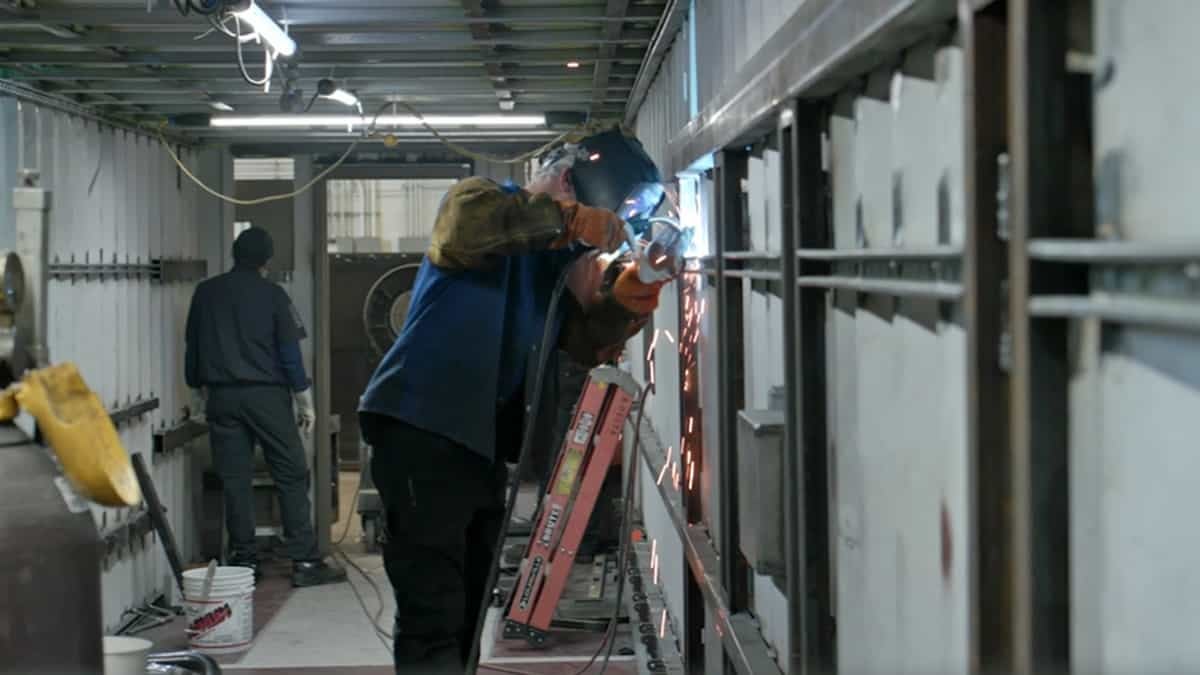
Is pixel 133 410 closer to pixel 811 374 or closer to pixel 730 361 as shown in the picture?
pixel 730 361

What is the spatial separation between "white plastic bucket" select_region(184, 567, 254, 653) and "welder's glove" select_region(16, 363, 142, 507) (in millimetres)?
5310

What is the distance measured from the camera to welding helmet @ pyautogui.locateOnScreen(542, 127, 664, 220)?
4207mm

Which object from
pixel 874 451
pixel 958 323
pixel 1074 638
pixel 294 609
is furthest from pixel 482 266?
pixel 294 609

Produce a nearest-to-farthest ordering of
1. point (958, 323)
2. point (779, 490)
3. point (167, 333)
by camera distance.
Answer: point (958, 323), point (779, 490), point (167, 333)

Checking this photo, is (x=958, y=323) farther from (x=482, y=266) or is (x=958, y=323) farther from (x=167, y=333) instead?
(x=167, y=333)

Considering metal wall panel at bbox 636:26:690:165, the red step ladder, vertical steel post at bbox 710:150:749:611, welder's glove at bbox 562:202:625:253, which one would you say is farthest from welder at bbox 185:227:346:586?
vertical steel post at bbox 710:150:749:611

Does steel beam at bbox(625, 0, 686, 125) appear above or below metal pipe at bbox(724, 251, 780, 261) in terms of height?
above

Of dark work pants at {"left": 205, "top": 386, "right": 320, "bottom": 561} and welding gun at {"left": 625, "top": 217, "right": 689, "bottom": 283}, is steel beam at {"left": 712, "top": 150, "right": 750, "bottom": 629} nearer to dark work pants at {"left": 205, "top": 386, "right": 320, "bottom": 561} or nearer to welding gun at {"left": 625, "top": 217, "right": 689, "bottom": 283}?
welding gun at {"left": 625, "top": 217, "right": 689, "bottom": 283}

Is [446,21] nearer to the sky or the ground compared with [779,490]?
nearer to the sky

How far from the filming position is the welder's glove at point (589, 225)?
152 inches

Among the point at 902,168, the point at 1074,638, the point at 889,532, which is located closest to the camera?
the point at 1074,638

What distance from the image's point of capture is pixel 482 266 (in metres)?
4.01

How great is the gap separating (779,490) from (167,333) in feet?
23.5

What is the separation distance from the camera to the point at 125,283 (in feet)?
27.0
